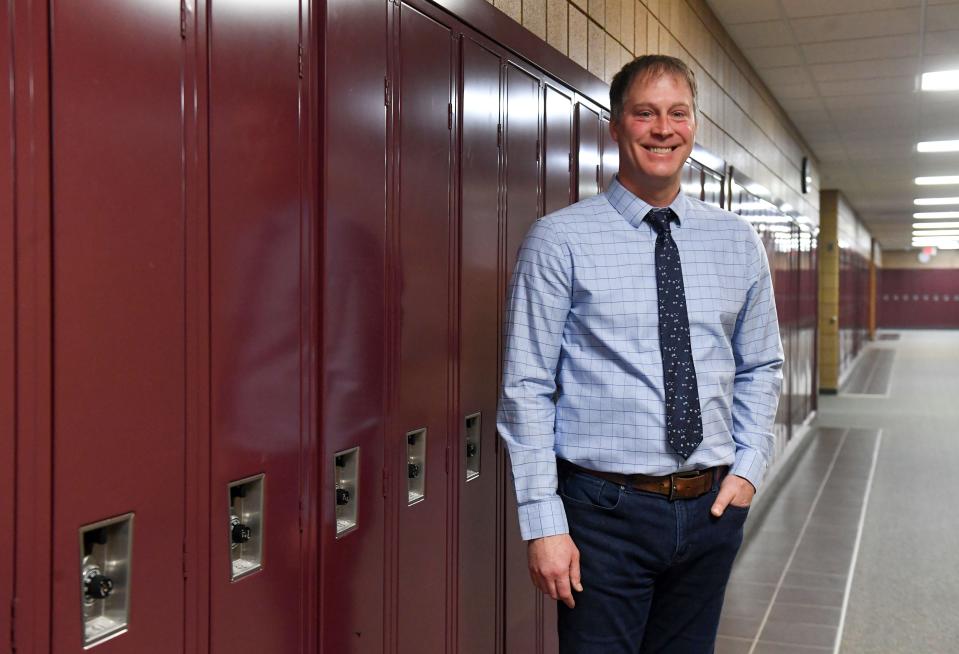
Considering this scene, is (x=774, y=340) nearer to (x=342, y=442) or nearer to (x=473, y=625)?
(x=342, y=442)

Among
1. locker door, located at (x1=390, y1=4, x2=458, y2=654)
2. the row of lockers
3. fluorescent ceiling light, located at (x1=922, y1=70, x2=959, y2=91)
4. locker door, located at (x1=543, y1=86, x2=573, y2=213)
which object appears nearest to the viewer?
locker door, located at (x1=390, y1=4, x2=458, y2=654)

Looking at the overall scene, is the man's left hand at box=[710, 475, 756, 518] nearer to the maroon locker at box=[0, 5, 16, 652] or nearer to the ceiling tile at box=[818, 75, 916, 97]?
the maroon locker at box=[0, 5, 16, 652]

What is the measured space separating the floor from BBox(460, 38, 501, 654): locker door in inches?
60.0

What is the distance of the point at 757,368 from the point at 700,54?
131 inches

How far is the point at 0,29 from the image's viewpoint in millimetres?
1072

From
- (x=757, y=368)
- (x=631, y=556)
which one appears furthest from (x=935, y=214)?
(x=631, y=556)

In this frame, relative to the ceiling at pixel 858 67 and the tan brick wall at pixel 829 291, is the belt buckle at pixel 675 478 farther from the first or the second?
the tan brick wall at pixel 829 291

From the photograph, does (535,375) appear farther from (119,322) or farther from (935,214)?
(935,214)

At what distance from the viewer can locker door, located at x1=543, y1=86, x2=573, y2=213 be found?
9.12 feet

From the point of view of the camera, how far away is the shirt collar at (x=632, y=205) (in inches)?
70.6

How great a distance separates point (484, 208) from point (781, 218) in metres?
5.90

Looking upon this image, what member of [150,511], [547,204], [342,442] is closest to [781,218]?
[547,204]

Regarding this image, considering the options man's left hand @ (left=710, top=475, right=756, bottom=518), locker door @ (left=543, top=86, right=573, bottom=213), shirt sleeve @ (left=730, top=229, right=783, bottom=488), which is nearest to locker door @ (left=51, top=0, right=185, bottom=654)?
man's left hand @ (left=710, top=475, right=756, bottom=518)

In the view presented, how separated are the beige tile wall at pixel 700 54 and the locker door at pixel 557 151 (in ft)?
0.63
